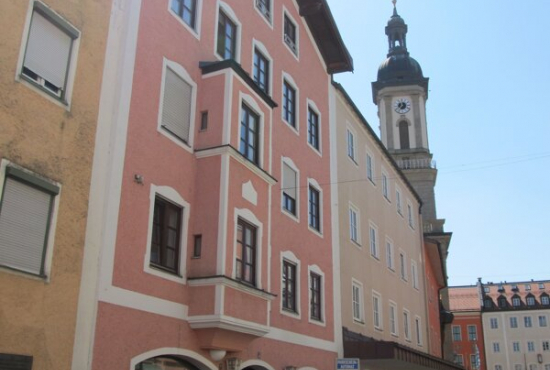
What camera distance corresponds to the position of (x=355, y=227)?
25.2 metres

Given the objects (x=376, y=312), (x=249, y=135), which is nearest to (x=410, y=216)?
(x=376, y=312)

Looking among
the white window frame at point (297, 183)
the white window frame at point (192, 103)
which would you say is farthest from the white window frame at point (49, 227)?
the white window frame at point (297, 183)

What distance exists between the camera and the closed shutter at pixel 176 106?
14.1 meters

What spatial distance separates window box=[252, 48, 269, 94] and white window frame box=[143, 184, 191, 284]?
230 inches

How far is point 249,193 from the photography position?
599 inches

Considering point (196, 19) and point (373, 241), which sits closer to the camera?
point (196, 19)

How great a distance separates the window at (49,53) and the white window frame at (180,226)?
2.78m

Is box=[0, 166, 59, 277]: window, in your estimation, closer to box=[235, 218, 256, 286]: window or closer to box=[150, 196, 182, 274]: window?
box=[150, 196, 182, 274]: window

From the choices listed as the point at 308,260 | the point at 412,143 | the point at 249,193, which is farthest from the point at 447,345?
the point at 249,193

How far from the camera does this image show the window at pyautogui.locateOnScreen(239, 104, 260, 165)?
51.5 feet

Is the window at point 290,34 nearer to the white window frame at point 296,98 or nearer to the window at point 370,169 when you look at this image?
the white window frame at point 296,98

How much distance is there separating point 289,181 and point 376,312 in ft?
29.6

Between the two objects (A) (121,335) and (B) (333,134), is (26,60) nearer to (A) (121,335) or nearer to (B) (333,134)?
(A) (121,335)

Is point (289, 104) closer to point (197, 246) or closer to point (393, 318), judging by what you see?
point (197, 246)
